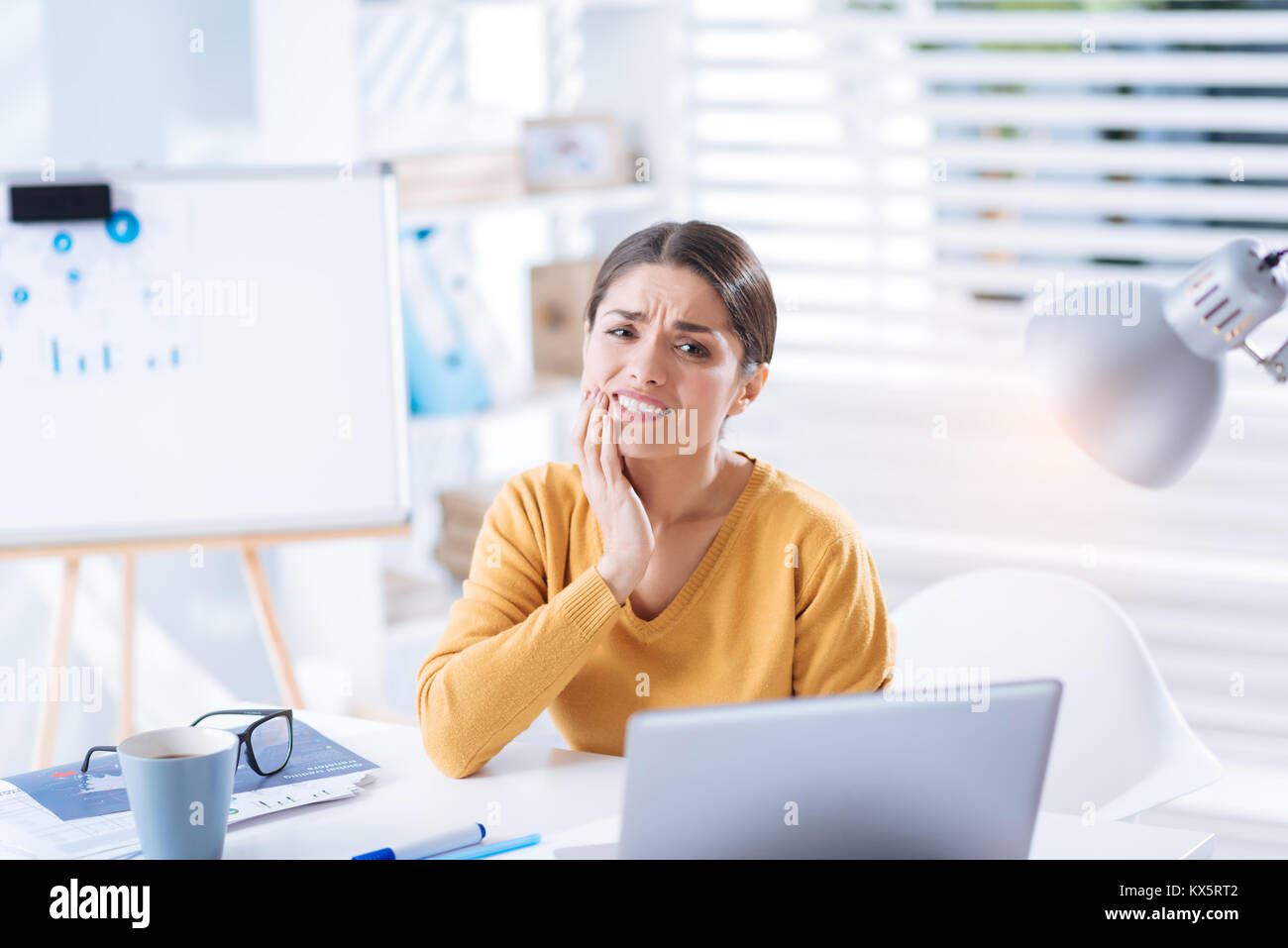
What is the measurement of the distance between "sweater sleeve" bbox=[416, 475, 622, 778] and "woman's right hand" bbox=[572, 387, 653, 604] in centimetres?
3

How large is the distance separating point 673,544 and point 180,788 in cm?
70

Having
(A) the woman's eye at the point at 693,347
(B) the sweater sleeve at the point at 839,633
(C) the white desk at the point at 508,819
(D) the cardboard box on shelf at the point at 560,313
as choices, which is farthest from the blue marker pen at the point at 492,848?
(D) the cardboard box on shelf at the point at 560,313

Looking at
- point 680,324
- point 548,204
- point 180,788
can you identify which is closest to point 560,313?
point 548,204

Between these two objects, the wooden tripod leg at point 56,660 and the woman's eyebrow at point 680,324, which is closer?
the woman's eyebrow at point 680,324

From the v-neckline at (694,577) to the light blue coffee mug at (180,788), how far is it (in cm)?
56

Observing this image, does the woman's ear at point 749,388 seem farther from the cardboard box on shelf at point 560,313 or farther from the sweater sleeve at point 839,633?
the cardboard box on shelf at point 560,313

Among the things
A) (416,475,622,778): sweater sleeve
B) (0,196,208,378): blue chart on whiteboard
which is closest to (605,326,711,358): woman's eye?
(416,475,622,778): sweater sleeve

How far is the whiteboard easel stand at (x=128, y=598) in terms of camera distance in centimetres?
226

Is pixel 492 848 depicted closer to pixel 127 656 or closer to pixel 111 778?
pixel 111 778

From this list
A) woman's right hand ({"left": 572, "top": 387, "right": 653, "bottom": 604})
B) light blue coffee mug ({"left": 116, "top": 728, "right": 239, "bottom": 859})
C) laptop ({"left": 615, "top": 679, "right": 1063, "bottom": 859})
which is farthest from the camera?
woman's right hand ({"left": 572, "top": 387, "right": 653, "bottom": 604})

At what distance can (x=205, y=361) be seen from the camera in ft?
7.58

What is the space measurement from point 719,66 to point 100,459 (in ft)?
5.72

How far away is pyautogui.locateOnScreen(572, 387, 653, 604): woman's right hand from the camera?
5.15 ft

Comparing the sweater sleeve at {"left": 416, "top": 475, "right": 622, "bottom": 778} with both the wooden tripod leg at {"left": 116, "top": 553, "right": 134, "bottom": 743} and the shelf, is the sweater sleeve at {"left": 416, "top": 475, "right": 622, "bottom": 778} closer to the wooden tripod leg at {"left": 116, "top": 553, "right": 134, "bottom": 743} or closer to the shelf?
the wooden tripod leg at {"left": 116, "top": 553, "right": 134, "bottom": 743}
